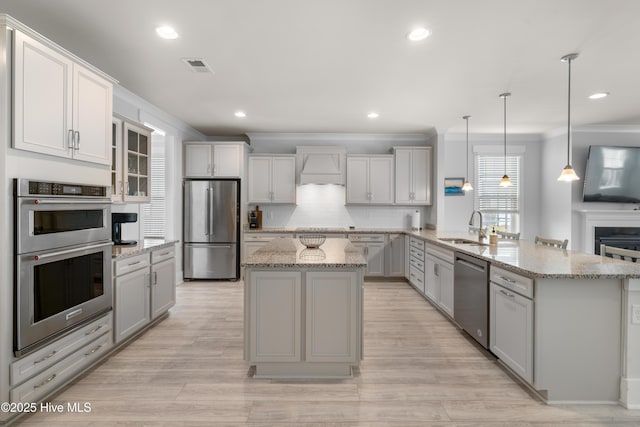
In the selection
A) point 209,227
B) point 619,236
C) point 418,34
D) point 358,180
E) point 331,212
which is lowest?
point 619,236

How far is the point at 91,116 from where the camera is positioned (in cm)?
250

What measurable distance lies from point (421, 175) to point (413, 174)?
0.15m

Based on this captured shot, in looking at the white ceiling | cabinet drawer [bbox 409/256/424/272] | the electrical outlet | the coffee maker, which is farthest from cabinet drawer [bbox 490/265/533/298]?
the coffee maker

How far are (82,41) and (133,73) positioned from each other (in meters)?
0.68

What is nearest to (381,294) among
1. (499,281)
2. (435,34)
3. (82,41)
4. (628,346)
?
(499,281)

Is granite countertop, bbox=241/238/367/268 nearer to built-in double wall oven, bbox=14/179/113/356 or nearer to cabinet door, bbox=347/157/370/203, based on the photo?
built-in double wall oven, bbox=14/179/113/356

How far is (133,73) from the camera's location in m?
3.43

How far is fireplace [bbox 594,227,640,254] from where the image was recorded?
5.48 metres

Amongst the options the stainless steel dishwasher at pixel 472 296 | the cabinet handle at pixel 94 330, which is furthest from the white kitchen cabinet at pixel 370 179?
the cabinet handle at pixel 94 330

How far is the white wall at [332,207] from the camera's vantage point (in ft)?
20.8

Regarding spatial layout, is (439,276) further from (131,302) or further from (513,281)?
(131,302)

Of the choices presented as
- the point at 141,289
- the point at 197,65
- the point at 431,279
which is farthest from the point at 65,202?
the point at 431,279

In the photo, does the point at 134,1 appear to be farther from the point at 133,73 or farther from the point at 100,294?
the point at 100,294

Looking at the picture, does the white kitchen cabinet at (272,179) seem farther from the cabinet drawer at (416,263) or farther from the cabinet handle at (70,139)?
the cabinet handle at (70,139)
